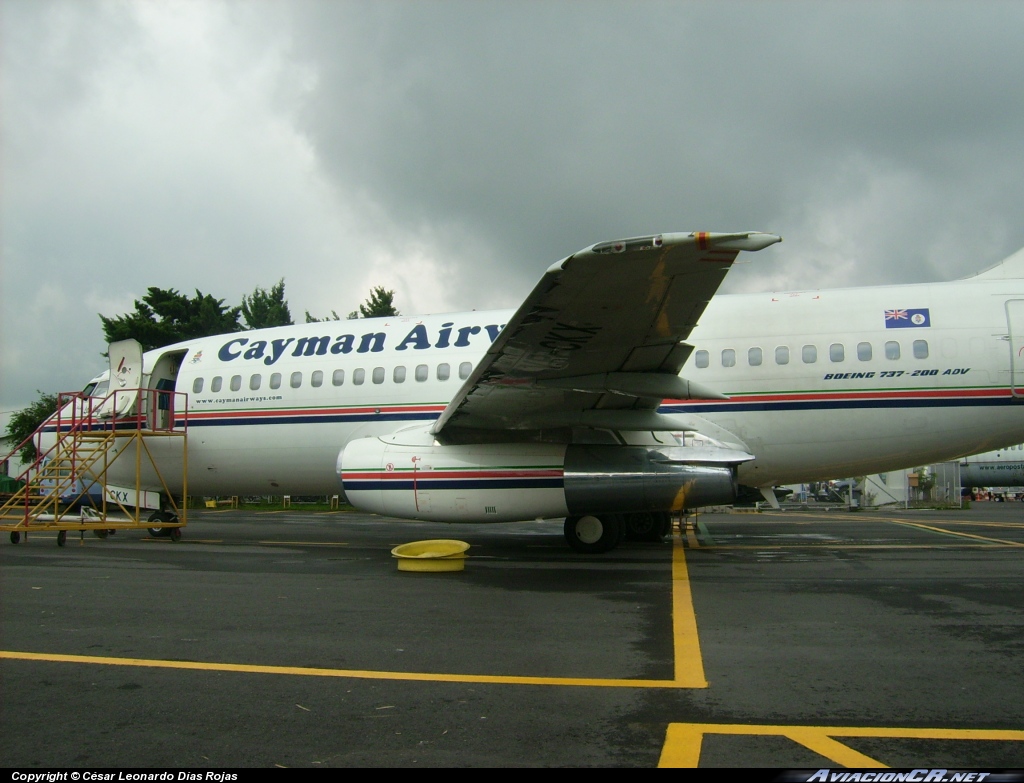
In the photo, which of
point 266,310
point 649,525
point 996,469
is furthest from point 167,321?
point 996,469

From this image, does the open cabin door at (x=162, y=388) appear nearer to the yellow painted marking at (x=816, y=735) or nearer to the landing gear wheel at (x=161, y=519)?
the landing gear wheel at (x=161, y=519)

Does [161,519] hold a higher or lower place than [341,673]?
higher

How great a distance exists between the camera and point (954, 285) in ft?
38.7

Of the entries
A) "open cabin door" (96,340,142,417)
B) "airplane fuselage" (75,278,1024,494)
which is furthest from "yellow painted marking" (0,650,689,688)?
"open cabin door" (96,340,142,417)

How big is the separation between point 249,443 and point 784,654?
1122cm

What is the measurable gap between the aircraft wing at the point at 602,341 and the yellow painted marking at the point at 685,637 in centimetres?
237

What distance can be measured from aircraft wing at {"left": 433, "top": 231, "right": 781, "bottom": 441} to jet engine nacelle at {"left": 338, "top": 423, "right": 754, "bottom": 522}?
0.39 m

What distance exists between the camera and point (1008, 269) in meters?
12.4

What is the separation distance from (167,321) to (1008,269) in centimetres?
3860

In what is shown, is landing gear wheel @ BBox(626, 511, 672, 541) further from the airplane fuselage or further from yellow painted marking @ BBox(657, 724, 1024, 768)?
yellow painted marking @ BBox(657, 724, 1024, 768)

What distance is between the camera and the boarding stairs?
1441 centimetres

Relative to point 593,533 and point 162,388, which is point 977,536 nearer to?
point 593,533

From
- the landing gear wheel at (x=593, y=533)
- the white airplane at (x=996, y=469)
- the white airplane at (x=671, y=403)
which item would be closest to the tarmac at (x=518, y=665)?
the white airplane at (x=671, y=403)

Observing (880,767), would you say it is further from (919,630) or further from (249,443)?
(249,443)
